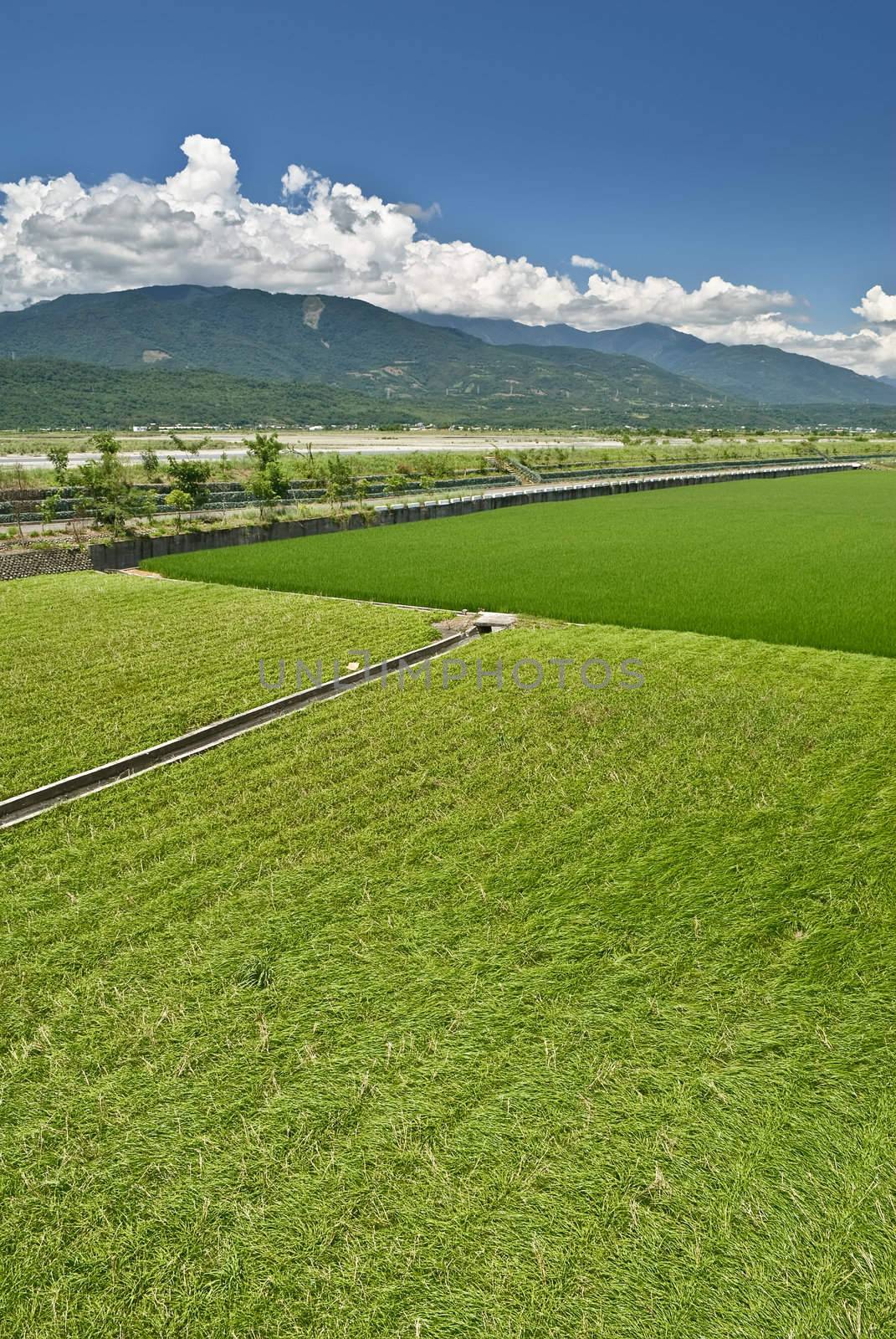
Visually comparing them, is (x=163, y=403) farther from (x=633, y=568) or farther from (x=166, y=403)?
(x=633, y=568)

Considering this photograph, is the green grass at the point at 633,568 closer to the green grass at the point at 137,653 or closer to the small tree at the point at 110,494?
the green grass at the point at 137,653

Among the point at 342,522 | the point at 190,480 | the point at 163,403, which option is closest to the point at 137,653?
the point at 190,480

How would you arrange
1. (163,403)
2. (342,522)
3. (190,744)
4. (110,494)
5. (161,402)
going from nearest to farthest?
(190,744) → (110,494) → (342,522) → (163,403) → (161,402)

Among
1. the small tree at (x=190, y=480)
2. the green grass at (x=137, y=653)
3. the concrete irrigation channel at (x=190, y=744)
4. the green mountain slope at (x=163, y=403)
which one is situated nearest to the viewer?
the concrete irrigation channel at (x=190, y=744)

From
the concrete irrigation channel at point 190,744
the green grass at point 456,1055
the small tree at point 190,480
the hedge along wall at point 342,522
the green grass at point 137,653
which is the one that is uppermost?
the small tree at point 190,480

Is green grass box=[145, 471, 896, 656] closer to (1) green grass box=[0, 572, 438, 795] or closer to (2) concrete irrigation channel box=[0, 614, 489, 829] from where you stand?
(1) green grass box=[0, 572, 438, 795]

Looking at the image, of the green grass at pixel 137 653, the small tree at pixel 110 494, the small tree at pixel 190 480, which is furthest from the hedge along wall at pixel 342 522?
the green grass at pixel 137 653

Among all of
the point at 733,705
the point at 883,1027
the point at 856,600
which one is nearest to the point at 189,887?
the point at 883,1027
